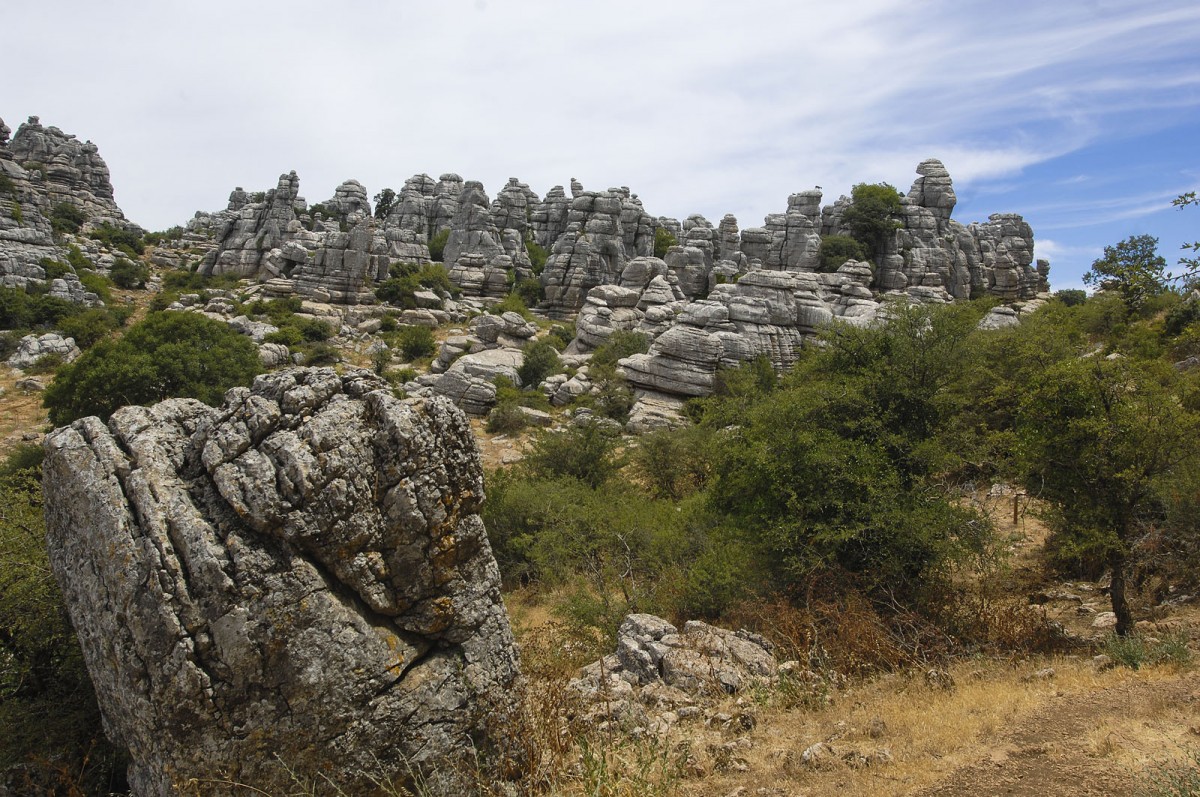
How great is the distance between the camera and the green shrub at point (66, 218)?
171 ft

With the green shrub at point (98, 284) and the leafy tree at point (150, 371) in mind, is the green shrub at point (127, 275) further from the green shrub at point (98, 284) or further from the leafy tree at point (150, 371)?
the leafy tree at point (150, 371)

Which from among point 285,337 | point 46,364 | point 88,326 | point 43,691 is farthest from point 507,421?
point 88,326

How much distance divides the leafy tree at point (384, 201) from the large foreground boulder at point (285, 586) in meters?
75.3

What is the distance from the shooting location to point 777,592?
993cm

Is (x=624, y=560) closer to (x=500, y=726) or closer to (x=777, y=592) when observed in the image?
(x=777, y=592)

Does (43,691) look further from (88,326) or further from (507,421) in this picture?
(88,326)

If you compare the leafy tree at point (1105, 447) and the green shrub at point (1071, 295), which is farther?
the green shrub at point (1071, 295)

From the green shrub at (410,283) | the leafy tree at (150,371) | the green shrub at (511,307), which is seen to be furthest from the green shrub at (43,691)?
the green shrub at (410,283)

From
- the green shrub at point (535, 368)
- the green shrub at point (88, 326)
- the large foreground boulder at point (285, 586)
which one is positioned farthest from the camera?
the green shrub at point (88, 326)

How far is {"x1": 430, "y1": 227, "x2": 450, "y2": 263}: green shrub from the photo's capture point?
59.9 metres

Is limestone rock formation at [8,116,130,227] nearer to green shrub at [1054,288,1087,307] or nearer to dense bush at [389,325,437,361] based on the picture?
dense bush at [389,325,437,361]

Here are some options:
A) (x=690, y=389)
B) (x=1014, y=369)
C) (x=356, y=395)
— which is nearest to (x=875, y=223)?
(x=690, y=389)

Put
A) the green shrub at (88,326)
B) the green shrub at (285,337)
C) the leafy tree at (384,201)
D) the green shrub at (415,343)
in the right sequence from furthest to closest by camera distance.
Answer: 1. the leafy tree at (384,201)
2. the green shrub at (415,343)
3. the green shrub at (285,337)
4. the green shrub at (88,326)

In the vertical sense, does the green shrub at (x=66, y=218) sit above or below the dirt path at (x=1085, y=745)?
above
